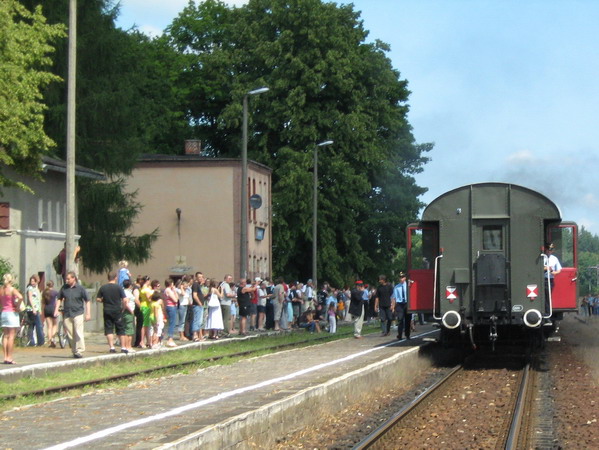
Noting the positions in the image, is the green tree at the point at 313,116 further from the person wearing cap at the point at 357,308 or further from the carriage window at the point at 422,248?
the carriage window at the point at 422,248

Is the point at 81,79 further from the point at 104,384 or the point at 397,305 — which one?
the point at 104,384

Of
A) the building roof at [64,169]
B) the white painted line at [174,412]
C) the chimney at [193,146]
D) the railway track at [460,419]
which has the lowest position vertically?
the railway track at [460,419]

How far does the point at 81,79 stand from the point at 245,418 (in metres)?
33.1

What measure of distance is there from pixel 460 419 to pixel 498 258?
335 inches

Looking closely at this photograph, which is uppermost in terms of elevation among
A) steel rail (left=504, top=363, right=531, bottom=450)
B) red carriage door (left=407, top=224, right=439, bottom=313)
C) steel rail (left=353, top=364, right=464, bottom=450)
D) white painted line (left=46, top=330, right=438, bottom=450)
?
red carriage door (left=407, top=224, right=439, bottom=313)

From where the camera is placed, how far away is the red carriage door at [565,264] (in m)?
24.3

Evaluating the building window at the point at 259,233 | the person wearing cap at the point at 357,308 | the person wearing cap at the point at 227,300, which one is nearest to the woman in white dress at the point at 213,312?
the person wearing cap at the point at 227,300

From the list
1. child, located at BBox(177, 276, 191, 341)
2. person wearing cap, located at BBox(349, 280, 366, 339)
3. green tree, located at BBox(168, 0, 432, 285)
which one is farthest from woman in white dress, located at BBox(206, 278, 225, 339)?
green tree, located at BBox(168, 0, 432, 285)

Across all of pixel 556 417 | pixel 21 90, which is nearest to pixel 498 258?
pixel 556 417

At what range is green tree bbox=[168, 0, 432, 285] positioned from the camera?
59781 millimetres

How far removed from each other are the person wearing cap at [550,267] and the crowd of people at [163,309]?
6993 mm

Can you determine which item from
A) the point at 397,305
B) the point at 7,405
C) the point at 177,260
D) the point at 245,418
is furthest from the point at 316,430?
the point at 177,260

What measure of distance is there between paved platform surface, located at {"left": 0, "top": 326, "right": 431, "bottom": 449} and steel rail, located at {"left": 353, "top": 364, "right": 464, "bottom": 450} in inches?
47.6

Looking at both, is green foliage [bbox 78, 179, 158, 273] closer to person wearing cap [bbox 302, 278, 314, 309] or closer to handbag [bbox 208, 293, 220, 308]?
person wearing cap [bbox 302, 278, 314, 309]
